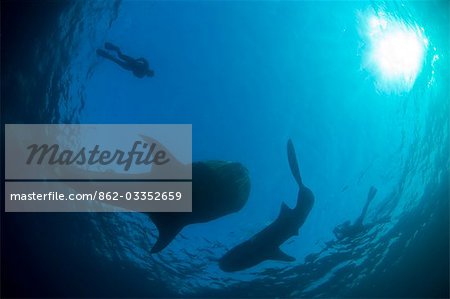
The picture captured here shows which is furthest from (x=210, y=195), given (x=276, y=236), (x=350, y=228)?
(x=350, y=228)

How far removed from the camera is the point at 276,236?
11758mm

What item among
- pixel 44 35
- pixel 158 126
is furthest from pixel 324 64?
pixel 44 35

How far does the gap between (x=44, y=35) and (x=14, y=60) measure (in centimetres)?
131

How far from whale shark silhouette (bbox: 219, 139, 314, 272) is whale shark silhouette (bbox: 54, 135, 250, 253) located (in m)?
1.60

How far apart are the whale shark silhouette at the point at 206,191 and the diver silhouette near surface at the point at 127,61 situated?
226cm

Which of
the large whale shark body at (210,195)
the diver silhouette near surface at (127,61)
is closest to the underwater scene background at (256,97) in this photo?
the diver silhouette near surface at (127,61)

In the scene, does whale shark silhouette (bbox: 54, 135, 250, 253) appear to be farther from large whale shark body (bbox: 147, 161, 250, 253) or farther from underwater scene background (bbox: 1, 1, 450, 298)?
underwater scene background (bbox: 1, 1, 450, 298)

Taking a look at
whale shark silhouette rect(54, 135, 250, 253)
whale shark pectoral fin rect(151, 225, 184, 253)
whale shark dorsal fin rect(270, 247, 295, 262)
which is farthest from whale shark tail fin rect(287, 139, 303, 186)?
whale shark pectoral fin rect(151, 225, 184, 253)

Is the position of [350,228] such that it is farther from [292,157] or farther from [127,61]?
[127,61]

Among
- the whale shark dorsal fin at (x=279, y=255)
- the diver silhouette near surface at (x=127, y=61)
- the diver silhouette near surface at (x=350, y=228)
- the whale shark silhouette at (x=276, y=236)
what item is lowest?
the whale shark dorsal fin at (x=279, y=255)

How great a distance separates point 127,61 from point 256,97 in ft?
14.0

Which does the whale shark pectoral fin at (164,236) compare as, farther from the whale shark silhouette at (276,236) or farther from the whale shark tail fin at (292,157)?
the whale shark tail fin at (292,157)

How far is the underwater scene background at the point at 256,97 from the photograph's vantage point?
1045 centimetres

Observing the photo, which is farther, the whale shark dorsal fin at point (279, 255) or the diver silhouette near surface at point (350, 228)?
the diver silhouette near surface at point (350, 228)
